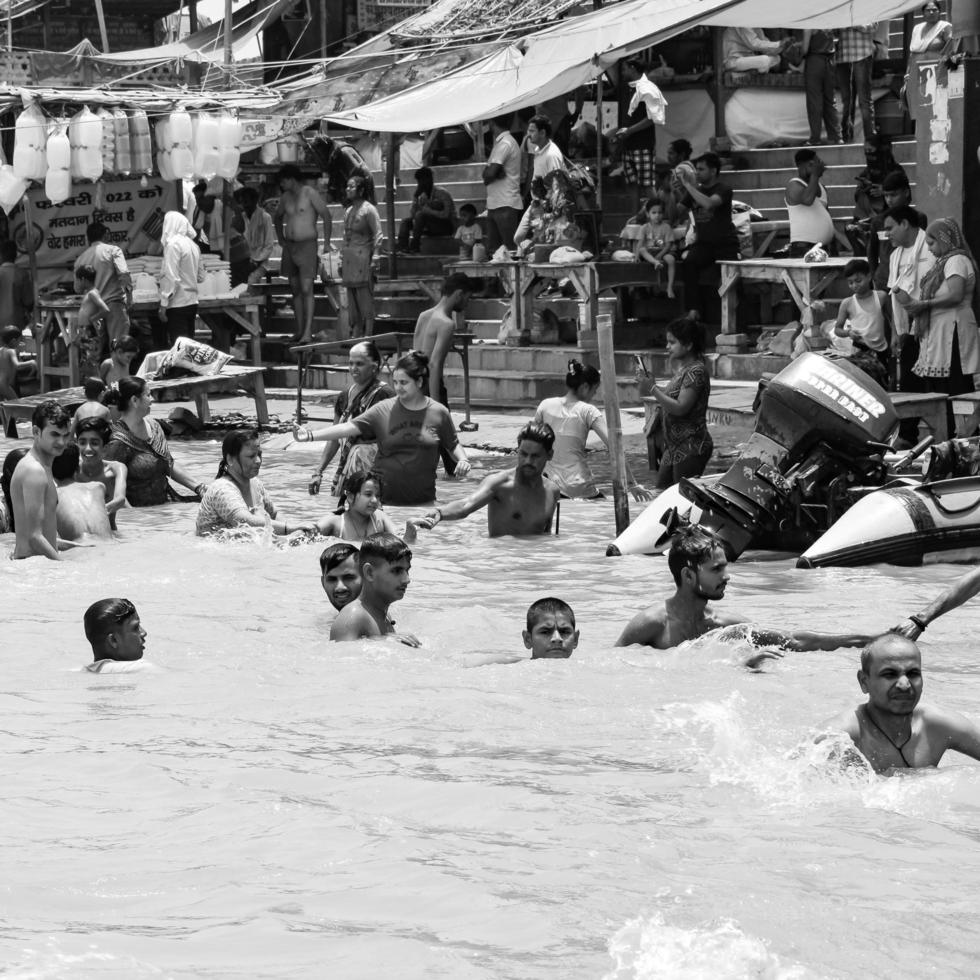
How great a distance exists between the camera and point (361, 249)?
2131 cm

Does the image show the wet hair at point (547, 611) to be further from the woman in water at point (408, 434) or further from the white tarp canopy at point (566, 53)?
the white tarp canopy at point (566, 53)

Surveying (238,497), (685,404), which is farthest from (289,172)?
(238,497)

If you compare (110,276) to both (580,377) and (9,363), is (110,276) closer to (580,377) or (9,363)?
(9,363)

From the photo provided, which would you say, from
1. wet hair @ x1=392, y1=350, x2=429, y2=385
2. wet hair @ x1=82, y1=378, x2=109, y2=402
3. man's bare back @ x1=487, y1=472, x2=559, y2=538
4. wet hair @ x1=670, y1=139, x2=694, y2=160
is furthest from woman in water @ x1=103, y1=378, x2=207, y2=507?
wet hair @ x1=670, y1=139, x2=694, y2=160

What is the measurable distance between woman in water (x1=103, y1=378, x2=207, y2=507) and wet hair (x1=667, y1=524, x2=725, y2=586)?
6.02 m

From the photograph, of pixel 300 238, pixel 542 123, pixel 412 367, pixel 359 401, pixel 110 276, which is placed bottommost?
pixel 359 401

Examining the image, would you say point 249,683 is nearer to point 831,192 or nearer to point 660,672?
point 660,672

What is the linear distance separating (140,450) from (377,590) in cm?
565

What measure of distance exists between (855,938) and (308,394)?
16156 mm

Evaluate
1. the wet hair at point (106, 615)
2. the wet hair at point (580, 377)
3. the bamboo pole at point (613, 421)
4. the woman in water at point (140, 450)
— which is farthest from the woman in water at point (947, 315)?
the wet hair at point (106, 615)

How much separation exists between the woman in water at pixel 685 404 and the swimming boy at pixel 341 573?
4304 mm

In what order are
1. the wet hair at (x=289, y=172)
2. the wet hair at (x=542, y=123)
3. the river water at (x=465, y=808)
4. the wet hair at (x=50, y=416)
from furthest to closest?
the wet hair at (x=289, y=172) → the wet hair at (x=542, y=123) → the wet hair at (x=50, y=416) → the river water at (x=465, y=808)

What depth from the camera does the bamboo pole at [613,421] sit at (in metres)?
12.5

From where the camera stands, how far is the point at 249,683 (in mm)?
9734
